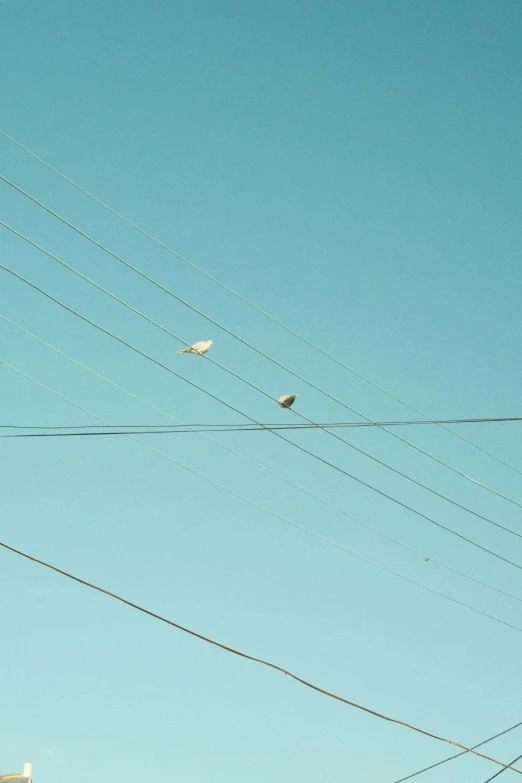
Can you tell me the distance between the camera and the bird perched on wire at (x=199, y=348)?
38.8 feet

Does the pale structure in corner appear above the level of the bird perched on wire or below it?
below

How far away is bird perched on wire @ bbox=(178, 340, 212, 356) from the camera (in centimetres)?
1182

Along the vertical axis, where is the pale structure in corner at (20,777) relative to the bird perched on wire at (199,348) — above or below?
below

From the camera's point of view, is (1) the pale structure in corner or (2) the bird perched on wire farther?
(1) the pale structure in corner

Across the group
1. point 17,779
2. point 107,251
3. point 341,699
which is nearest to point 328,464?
point 341,699

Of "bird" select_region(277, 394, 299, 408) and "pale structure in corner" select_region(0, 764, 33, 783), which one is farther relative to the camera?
"pale structure in corner" select_region(0, 764, 33, 783)

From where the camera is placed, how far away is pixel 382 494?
12570mm

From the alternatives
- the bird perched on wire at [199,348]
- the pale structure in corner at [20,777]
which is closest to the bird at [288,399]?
the bird perched on wire at [199,348]

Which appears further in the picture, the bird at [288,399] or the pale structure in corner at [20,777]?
the pale structure in corner at [20,777]

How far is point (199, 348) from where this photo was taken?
40.4 ft

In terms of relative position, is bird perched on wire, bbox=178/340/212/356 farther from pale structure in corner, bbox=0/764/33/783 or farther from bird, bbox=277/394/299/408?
pale structure in corner, bbox=0/764/33/783

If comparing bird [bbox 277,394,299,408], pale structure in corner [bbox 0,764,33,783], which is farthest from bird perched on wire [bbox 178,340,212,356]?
pale structure in corner [bbox 0,764,33,783]

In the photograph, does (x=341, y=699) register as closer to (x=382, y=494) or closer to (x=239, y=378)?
(x=382, y=494)

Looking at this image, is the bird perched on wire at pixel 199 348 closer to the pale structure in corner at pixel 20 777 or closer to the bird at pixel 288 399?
the bird at pixel 288 399
